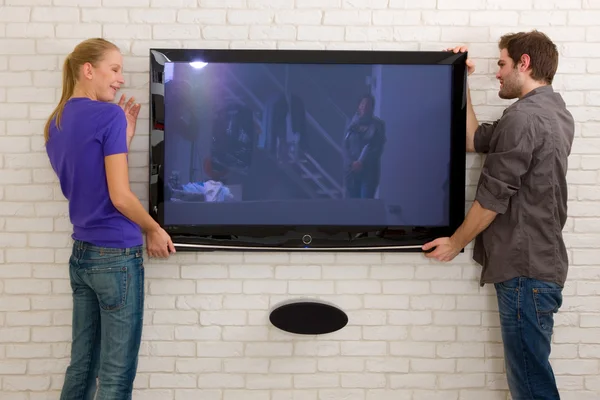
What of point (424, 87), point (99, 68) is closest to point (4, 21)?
point (99, 68)

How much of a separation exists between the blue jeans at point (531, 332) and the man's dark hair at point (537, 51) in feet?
2.58

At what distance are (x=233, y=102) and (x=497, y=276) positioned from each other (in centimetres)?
121

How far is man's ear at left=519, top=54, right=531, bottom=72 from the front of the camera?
2.22 meters

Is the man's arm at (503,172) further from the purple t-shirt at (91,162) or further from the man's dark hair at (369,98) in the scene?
the purple t-shirt at (91,162)

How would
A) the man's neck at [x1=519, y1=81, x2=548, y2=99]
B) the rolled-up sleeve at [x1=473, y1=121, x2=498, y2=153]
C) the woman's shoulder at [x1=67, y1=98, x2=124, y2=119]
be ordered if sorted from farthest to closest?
1. the rolled-up sleeve at [x1=473, y1=121, x2=498, y2=153]
2. the man's neck at [x1=519, y1=81, x2=548, y2=99]
3. the woman's shoulder at [x1=67, y1=98, x2=124, y2=119]

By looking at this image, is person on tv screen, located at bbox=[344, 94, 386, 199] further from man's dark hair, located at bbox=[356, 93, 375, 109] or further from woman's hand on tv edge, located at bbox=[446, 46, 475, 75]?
woman's hand on tv edge, located at bbox=[446, 46, 475, 75]

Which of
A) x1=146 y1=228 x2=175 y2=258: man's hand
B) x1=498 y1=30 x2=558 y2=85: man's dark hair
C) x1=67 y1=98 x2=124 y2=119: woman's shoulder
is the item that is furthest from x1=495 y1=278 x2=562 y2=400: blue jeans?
x1=67 y1=98 x2=124 y2=119: woman's shoulder

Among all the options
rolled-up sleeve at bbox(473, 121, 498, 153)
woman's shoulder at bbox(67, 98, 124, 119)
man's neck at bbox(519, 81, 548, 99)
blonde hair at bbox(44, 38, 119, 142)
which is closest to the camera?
woman's shoulder at bbox(67, 98, 124, 119)

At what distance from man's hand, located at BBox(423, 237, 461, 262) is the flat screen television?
6cm

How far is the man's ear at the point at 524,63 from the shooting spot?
2.22m

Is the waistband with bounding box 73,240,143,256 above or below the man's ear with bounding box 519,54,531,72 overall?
below

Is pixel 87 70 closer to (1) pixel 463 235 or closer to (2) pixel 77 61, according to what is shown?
(2) pixel 77 61

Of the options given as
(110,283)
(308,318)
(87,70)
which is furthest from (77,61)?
(308,318)

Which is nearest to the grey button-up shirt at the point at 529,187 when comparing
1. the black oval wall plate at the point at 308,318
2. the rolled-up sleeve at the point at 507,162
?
the rolled-up sleeve at the point at 507,162
